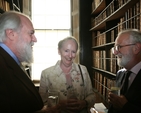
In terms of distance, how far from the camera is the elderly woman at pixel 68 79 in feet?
5.37

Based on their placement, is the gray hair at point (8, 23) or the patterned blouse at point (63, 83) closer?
the gray hair at point (8, 23)

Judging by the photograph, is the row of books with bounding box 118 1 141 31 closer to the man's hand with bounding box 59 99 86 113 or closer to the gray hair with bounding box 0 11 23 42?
the man's hand with bounding box 59 99 86 113

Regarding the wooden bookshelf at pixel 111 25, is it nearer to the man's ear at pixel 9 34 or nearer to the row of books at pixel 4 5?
the man's ear at pixel 9 34

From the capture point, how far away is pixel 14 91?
3.10 ft

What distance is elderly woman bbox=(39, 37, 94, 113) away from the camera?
5.37ft

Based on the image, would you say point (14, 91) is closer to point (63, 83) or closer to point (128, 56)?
point (63, 83)

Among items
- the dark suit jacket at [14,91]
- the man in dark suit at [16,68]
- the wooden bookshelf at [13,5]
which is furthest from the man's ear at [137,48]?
the wooden bookshelf at [13,5]

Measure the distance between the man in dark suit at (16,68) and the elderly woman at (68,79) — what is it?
0.42m

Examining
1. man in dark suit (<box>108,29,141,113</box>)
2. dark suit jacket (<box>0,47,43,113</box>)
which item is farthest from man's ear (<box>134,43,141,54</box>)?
dark suit jacket (<box>0,47,43,113</box>)

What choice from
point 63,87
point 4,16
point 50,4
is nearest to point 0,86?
point 4,16

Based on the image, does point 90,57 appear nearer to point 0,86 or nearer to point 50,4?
point 50,4

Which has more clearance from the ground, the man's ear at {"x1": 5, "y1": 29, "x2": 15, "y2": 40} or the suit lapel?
the man's ear at {"x1": 5, "y1": 29, "x2": 15, "y2": 40}

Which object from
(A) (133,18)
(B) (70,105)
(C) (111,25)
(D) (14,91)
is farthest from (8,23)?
(C) (111,25)

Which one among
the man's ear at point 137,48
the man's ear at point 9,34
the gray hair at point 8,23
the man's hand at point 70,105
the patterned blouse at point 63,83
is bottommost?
the man's hand at point 70,105
